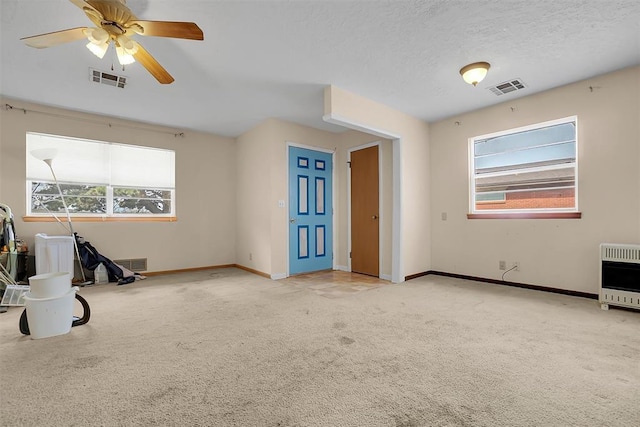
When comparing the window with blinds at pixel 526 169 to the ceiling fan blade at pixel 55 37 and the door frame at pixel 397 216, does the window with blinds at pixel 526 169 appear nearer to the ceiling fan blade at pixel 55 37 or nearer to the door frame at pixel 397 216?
the door frame at pixel 397 216

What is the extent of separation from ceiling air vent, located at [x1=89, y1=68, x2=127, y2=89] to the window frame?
4.79 m

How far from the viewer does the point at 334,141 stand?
18.1 feet

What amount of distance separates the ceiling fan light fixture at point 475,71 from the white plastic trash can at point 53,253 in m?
5.37

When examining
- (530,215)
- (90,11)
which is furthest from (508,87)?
(90,11)

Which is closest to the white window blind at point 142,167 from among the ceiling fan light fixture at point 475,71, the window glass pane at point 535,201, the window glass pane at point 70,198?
the window glass pane at point 70,198

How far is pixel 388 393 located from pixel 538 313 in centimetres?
222

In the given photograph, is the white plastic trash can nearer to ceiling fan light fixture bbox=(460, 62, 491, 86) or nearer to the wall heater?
ceiling fan light fixture bbox=(460, 62, 491, 86)

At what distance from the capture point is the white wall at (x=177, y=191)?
3.90 metres

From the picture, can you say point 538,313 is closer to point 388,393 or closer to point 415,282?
Answer: point 415,282

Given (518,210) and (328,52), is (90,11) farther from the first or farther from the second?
(518,210)

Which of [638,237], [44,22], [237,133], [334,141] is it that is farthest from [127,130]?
[638,237]

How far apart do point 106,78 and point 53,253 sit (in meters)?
2.42

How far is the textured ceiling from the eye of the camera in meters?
2.19

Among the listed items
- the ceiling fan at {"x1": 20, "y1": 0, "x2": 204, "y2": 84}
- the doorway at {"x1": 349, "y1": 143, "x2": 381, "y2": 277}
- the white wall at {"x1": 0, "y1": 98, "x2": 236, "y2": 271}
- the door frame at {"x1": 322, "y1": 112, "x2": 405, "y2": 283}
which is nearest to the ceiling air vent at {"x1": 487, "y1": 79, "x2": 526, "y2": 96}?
the door frame at {"x1": 322, "y1": 112, "x2": 405, "y2": 283}
